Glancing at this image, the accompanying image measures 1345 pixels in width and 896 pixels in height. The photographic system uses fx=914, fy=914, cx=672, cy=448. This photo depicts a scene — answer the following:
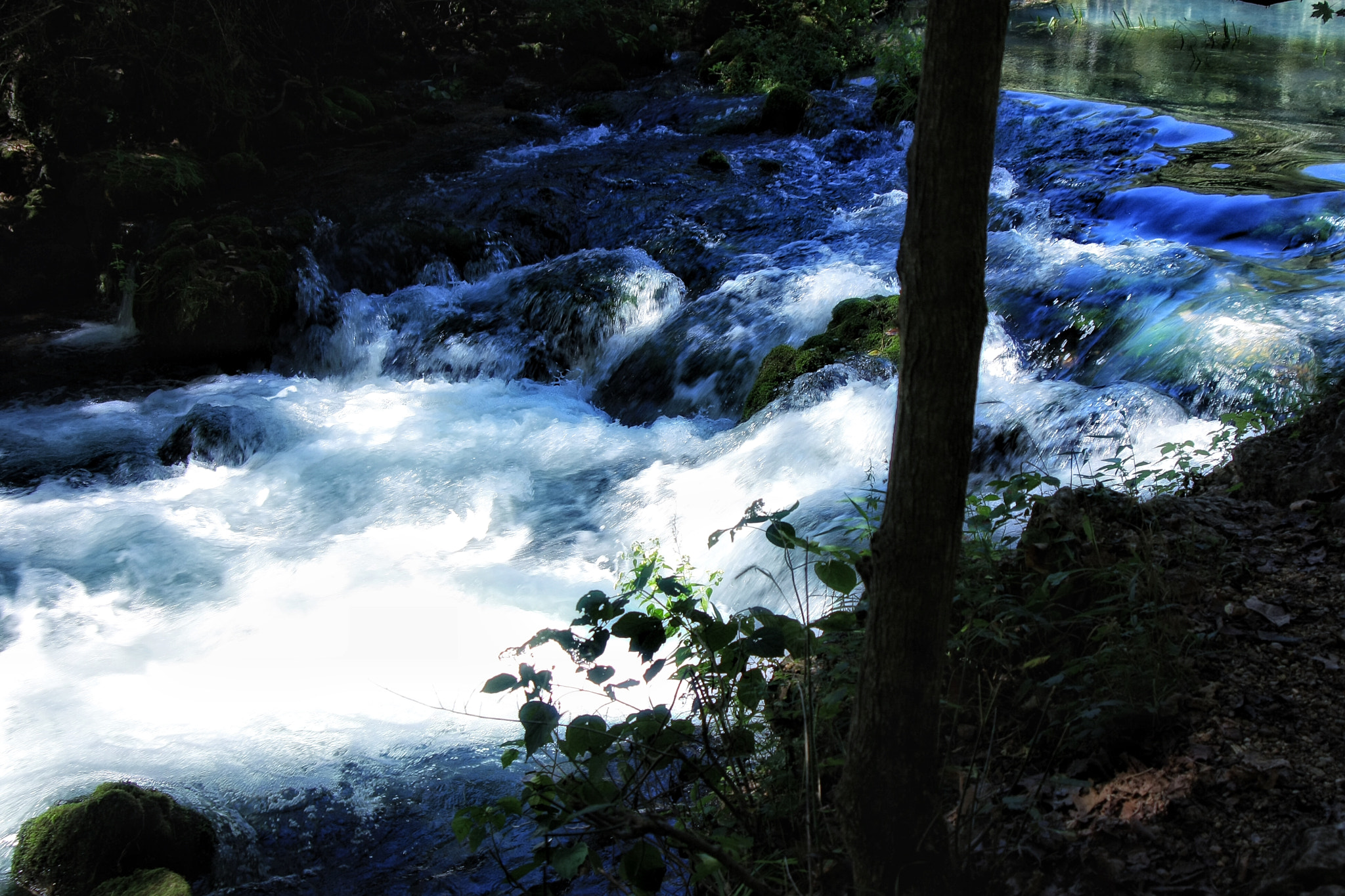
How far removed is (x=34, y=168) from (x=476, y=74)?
23.4 ft

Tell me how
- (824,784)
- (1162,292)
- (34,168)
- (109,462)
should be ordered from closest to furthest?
(824,784), (1162,292), (109,462), (34,168)

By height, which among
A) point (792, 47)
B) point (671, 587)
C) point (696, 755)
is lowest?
point (696, 755)

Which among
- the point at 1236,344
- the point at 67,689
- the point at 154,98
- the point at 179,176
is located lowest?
the point at 67,689

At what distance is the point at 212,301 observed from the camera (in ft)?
27.8

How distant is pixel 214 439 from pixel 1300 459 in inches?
272

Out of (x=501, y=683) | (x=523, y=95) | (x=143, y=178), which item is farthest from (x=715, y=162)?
(x=501, y=683)

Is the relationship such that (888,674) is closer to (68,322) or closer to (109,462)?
(109,462)

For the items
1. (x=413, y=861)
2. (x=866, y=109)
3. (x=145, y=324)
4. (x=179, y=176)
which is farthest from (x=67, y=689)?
(x=866, y=109)

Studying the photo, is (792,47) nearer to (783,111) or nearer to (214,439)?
(783,111)

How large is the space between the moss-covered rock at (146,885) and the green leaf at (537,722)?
190 centimetres

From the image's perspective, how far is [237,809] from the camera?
359 centimetres

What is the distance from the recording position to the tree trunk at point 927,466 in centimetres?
164

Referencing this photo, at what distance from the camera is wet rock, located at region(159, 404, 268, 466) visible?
22.8 feet

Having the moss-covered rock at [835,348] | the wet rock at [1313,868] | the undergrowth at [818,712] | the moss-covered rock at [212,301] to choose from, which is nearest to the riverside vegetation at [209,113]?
the moss-covered rock at [212,301]
